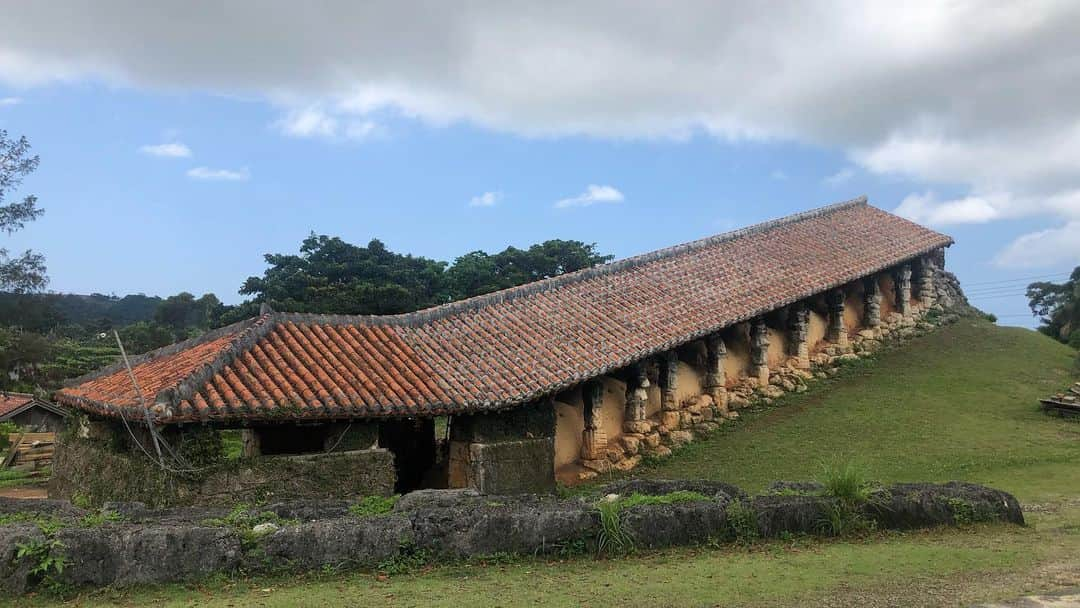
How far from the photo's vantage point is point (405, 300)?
3061 cm

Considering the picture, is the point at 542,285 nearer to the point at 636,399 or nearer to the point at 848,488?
the point at 636,399

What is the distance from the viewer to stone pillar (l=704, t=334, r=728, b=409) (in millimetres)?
16438

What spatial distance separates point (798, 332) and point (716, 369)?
3045 millimetres

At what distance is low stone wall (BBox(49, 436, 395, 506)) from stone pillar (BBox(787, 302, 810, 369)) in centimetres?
1106

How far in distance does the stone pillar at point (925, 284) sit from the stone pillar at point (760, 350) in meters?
7.98

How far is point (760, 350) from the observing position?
1742 centimetres

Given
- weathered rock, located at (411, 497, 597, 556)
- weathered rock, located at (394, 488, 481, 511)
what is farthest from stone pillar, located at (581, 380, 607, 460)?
weathered rock, located at (411, 497, 597, 556)

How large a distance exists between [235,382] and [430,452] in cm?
571

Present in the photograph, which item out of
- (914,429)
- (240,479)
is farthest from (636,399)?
(240,479)

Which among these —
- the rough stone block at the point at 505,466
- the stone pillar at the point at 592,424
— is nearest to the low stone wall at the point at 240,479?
the rough stone block at the point at 505,466

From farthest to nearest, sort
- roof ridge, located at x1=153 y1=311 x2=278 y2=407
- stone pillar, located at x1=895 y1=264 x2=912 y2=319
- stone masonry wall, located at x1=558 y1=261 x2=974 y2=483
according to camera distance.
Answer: stone pillar, located at x1=895 y1=264 x2=912 y2=319 → stone masonry wall, located at x1=558 y1=261 x2=974 y2=483 → roof ridge, located at x1=153 y1=311 x2=278 y2=407

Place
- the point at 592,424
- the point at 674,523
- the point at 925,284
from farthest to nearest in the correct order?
1. the point at 925,284
2. the point at 592,424
3. the point at 674,523

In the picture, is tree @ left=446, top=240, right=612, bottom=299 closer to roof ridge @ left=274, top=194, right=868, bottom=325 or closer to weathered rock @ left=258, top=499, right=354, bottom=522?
roof ridge @ left=274, top=194, right=868, bottom=325

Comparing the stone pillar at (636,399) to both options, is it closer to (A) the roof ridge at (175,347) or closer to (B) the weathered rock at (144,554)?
(A) the roof ridge at (175,347)
